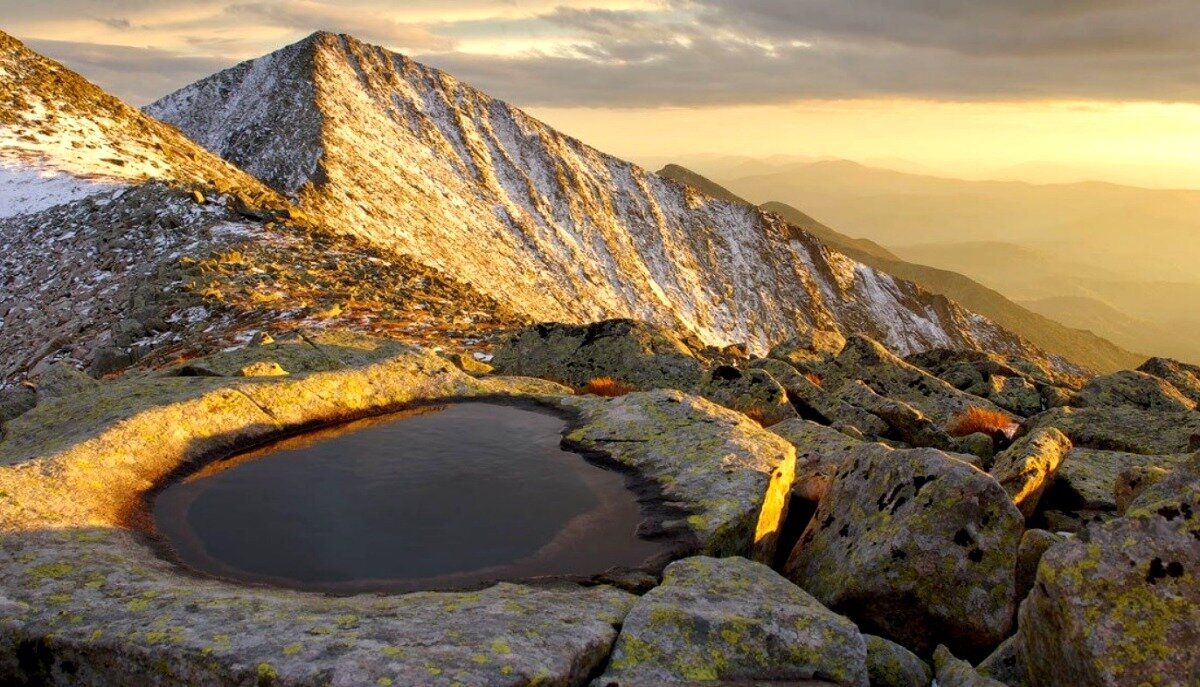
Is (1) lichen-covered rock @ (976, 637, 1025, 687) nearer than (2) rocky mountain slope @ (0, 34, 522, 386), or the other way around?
(1) lichen-covered rock @ (976, 637, 1025, 687)

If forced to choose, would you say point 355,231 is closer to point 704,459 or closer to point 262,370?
point 262,370

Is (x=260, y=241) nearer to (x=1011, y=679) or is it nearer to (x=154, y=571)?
(x=154, y=571)

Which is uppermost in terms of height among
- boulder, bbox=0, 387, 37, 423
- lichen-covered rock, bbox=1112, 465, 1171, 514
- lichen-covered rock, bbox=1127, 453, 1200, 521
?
lichen-covered rock, bbox=1127, 453, 1200, 521

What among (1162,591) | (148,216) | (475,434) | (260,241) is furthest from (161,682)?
(148,216)

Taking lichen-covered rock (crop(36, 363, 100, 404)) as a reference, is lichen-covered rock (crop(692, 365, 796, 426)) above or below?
above

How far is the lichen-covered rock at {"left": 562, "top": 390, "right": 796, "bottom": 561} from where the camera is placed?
35.8 ft

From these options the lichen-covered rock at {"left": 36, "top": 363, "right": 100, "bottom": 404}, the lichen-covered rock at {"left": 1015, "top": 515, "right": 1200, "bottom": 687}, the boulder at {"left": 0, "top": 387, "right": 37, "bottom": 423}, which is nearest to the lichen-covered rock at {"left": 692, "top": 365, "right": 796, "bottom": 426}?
the lichen-covered rock at {"left": 1015, "top": 515, "right": 1200, "bottom": 687}

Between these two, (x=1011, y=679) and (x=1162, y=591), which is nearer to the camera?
(x=1162, y=591)

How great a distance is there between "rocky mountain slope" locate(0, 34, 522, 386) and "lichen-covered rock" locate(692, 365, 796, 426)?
14.5 metres

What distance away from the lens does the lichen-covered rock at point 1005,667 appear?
26.1 feet

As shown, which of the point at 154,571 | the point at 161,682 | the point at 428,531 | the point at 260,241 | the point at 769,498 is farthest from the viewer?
the point at 260,241

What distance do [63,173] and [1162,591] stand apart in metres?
57.4

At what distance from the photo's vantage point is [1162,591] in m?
6.89

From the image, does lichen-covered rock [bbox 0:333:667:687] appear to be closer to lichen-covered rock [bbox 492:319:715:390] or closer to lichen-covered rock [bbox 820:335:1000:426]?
lichen-covered rock [bbox 492:319:715:390]
